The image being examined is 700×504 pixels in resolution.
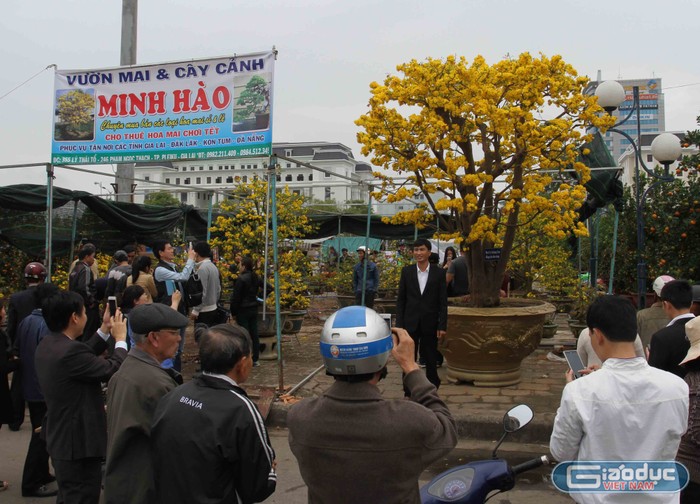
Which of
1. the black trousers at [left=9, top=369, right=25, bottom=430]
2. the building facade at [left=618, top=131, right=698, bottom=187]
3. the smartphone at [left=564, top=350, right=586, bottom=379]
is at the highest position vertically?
the building facade at [left=618, top=131, right=698, bottom=187]

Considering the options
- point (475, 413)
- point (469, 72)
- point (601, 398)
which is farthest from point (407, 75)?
point (601, 398)

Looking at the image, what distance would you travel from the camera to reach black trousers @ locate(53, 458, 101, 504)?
322 cm

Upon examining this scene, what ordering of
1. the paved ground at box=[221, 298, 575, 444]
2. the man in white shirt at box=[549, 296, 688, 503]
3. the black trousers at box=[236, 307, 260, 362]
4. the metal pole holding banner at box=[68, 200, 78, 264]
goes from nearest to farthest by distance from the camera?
the man in white shirt at box=[549, 296, 688, 503], the paved ground at box=[221, 298, 575, 444], the black trousers at box=[236, 307, 260, 362], the metal pole holding banner at box=[68, 200, 78, 264]

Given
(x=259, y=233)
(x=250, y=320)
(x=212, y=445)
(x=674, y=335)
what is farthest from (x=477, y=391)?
(x=212, y=445)

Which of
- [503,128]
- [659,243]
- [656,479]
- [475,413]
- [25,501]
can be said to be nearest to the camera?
[656,479]

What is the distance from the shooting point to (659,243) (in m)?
9.05

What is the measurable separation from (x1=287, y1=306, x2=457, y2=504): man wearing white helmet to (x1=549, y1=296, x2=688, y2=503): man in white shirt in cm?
52

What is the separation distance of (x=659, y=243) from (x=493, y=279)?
364 cm

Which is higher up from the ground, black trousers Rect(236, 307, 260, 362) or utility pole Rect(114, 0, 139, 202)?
utility pole Rect(114, 0, 139, 202)

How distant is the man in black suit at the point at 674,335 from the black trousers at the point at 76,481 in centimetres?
313

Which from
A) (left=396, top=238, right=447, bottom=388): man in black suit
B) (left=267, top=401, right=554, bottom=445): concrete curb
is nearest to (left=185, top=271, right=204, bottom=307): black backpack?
(left=396, top=238, right=447, bottom=388): man in black suit

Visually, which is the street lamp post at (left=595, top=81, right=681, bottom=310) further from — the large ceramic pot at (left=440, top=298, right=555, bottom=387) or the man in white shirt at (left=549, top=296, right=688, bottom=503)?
the man in white shirt at (left=549, top=296, right=688, bottom=503)

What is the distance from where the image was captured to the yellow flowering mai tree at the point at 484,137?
256 inches

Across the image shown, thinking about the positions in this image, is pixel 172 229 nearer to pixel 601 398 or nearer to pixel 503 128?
pixel 503 128
